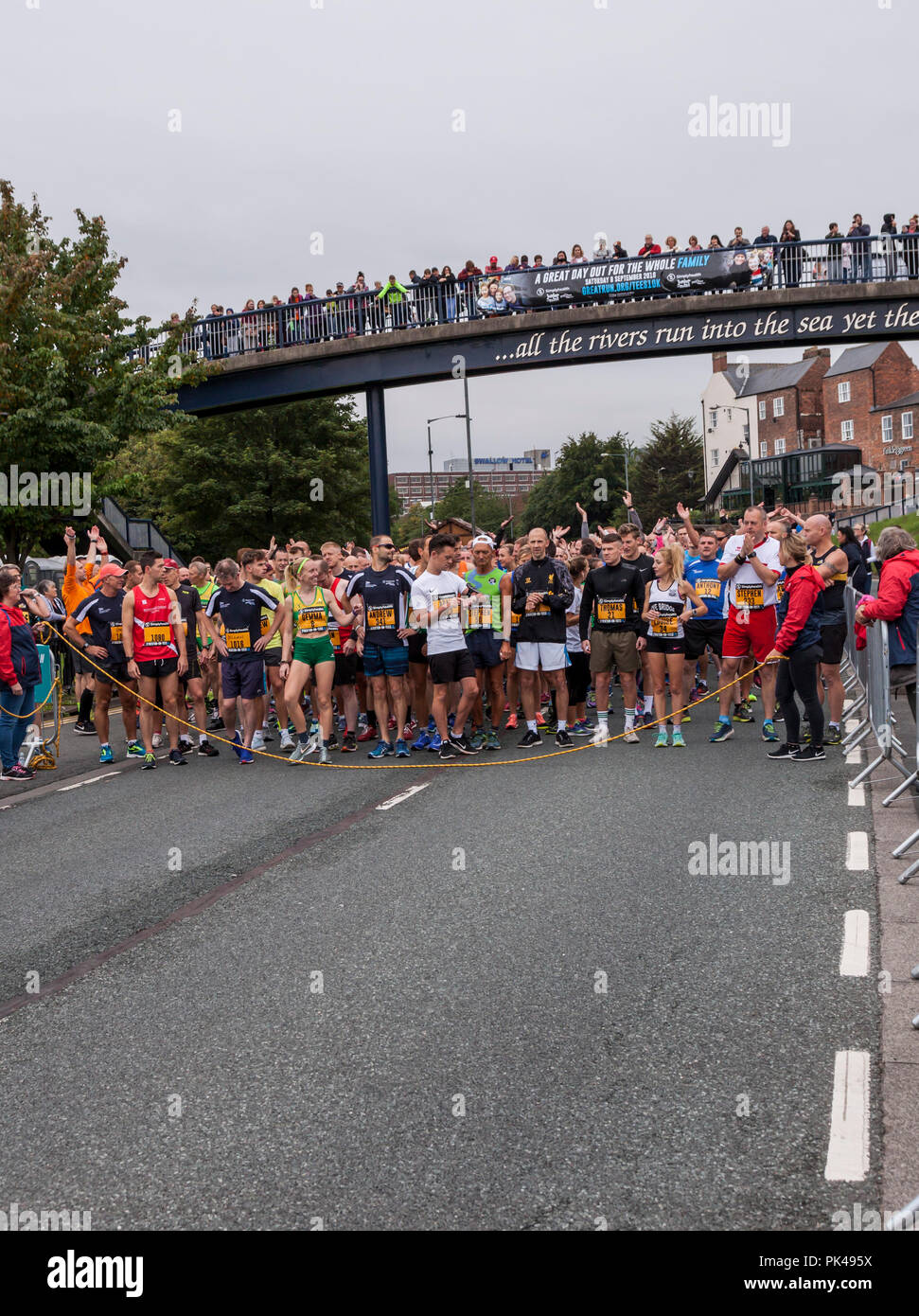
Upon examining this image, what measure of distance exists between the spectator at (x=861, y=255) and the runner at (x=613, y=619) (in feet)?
67.5

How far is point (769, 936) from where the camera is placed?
610 cm

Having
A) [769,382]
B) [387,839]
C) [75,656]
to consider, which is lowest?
[387,839]

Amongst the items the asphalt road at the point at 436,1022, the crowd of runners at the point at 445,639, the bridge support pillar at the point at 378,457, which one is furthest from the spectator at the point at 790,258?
the asphalt road at the point at 436,1022

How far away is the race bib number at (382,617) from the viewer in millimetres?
12758

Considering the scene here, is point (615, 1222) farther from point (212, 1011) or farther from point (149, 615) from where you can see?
point (149, 615)

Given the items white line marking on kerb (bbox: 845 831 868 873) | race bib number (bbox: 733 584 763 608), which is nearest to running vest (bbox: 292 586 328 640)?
race bib number (bbox: 733 584 763 608)

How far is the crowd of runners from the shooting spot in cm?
1238

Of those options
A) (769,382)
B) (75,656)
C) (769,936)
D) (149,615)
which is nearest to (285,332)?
(75,656)

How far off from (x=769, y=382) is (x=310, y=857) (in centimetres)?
8975

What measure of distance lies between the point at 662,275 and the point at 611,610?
20.0 m

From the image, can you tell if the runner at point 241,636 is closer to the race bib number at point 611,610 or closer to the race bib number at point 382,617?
the race bib number at point 382,617
